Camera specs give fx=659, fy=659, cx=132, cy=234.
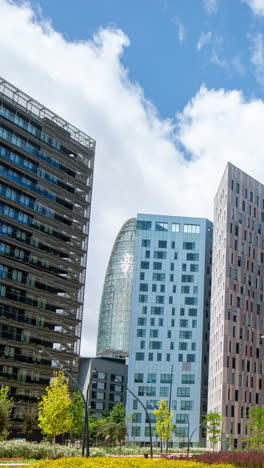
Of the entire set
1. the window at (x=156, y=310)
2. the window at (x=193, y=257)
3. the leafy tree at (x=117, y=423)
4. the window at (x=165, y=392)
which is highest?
the window at (x=193, y=257)

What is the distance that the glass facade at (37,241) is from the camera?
348 ft

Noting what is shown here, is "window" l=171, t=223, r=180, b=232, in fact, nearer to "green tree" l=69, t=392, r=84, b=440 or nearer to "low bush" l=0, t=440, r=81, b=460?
"green tree" l=69, t=392, r=84, b=440

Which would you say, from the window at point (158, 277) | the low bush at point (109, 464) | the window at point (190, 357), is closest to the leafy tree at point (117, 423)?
the window at point (190, 357)

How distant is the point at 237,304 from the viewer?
126 metres

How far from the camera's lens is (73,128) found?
128125 mm

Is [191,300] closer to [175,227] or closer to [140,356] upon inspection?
[140,356]

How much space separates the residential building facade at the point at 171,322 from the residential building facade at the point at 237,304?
23.2 m

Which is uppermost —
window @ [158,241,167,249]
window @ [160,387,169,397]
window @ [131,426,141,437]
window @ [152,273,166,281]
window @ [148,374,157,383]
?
window @ [158,241,167,249]

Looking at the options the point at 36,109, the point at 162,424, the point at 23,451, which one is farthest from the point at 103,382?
the point at 23,451

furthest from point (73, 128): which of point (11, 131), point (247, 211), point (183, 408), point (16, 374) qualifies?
point (183, 408)

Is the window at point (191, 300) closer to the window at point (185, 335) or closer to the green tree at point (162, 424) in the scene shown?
the window at point (185, 335)

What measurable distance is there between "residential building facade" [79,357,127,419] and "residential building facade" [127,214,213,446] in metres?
19.6

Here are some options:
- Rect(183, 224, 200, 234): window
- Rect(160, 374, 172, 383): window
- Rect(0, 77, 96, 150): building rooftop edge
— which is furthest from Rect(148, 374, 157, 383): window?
Rect(0, 77, 96, 150): building rooftop edge

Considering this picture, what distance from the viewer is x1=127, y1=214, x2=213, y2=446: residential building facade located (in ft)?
516
